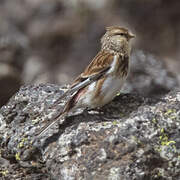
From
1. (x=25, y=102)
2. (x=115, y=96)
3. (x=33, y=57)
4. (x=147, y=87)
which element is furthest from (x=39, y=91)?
(x=33, y=57)

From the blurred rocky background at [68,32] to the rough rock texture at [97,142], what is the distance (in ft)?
20.1

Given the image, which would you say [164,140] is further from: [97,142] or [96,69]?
[96,69]

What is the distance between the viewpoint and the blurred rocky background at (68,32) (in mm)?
13977

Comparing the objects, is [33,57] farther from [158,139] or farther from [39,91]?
[158,139]

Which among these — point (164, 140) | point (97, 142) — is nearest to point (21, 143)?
point (97, 142)

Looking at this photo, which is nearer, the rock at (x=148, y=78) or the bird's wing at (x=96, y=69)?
the bird's wing at (x=96, y=69)

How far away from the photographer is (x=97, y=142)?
5.55 meters

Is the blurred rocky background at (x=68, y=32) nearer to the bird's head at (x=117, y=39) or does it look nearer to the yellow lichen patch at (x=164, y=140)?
the bird's head at (x=117, y=39)

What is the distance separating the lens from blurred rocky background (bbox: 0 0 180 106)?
13977mm

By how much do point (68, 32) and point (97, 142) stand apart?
1246 cm

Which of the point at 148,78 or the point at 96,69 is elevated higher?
the point at 148,78

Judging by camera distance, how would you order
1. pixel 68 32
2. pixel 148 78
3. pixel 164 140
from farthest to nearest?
pixel 68 32 → pixel 148 78 → pixel 164 140

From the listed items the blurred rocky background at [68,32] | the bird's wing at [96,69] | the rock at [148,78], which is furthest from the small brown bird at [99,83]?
the blurred rocky background at [68,32]

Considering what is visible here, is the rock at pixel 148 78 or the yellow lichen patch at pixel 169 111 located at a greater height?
the rock at pixel 148 78
